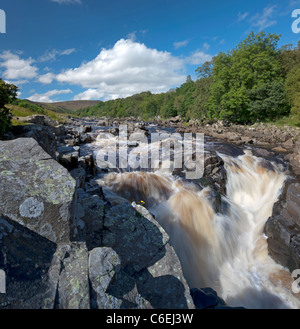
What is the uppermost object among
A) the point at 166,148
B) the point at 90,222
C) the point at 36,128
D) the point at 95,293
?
the point at 36,128

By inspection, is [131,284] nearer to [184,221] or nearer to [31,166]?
[31,166]

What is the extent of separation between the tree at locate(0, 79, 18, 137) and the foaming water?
21.3ft

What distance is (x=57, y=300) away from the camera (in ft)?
8.18

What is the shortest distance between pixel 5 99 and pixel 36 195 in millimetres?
10694

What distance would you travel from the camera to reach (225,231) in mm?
9812

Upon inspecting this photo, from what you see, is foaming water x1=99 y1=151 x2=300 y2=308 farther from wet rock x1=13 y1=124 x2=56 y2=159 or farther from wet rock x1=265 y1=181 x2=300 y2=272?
wet rock x1=13 y1=124 x2=56 y2=159

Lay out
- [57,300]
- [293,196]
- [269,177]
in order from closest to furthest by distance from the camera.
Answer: [57,300], [293,196], [269,177]

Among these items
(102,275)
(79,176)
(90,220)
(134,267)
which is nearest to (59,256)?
(102,275)

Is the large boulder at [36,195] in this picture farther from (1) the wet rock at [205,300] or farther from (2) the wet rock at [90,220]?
(1) the wet rock at [205,300]

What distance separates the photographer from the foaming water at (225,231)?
24.4 ft

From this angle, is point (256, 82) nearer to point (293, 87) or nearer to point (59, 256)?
point (293, 87)
